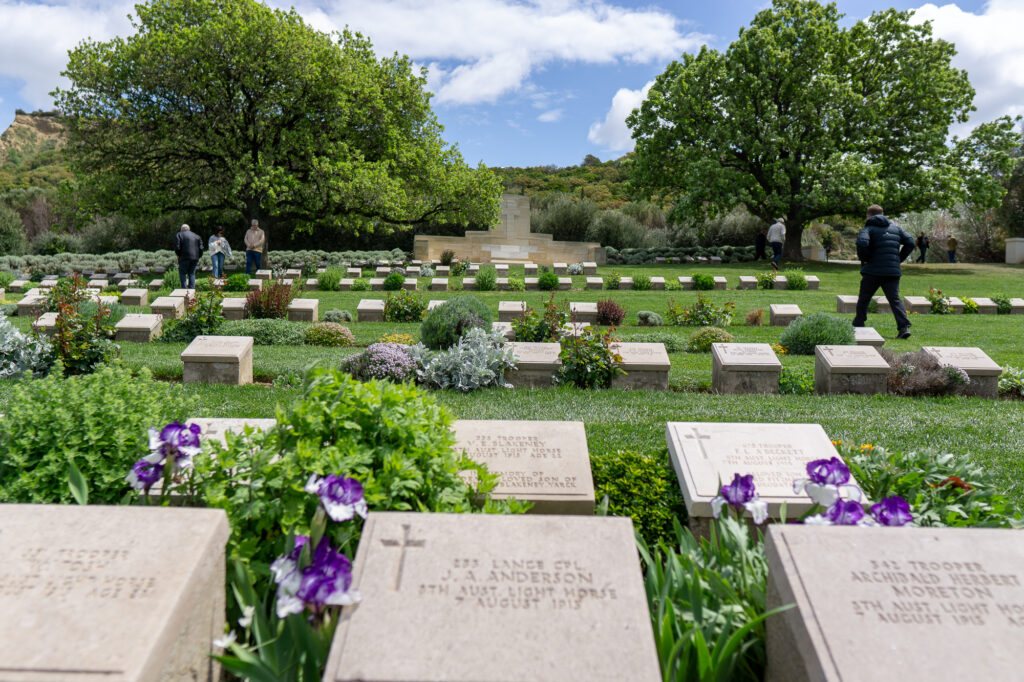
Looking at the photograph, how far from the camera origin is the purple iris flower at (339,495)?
7.75 ft

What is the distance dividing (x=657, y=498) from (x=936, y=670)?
2305mm

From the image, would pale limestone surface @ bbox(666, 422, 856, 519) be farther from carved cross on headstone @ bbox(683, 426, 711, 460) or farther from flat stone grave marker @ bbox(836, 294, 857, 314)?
flat stone grave marker @ bbox(836, 294, 857, 314)

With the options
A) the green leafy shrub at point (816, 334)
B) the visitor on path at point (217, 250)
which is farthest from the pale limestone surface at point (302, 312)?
the green leafy shrub at point (816, 334)

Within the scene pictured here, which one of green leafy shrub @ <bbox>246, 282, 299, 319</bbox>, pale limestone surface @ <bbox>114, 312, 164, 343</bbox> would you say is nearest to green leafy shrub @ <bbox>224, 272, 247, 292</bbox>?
green leafy shrub @ <bbox>246, 282, 299, 319</bbox>

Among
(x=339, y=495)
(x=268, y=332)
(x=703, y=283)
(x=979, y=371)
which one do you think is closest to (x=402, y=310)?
(x=268, y=332)

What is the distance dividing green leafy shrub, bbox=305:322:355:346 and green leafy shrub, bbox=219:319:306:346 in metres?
0.13

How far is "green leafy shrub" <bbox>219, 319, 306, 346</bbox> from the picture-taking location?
9.98 meters

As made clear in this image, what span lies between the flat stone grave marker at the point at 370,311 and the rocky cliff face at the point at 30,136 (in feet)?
189

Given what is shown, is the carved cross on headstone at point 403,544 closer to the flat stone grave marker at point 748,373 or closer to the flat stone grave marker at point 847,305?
the flat stone grave marker at point 748,373

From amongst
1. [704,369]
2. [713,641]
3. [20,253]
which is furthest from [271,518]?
[20,253]

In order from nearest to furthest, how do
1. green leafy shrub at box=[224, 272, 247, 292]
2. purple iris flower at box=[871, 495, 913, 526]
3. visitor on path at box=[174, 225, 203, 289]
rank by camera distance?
purple iris flower at box=[871, 495, 913, 526] < visitor on path at box=[174, 225, 203, 289] < green leafy shrub at box=[224, 272, 247, 292]

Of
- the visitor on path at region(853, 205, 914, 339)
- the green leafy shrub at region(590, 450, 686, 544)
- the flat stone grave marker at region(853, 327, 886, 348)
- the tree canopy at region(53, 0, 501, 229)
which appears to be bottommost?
the green leafy shrub at region(590, 450, 686, 544)

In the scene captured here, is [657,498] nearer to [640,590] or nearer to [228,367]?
[640,590]

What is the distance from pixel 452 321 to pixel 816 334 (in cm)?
484
